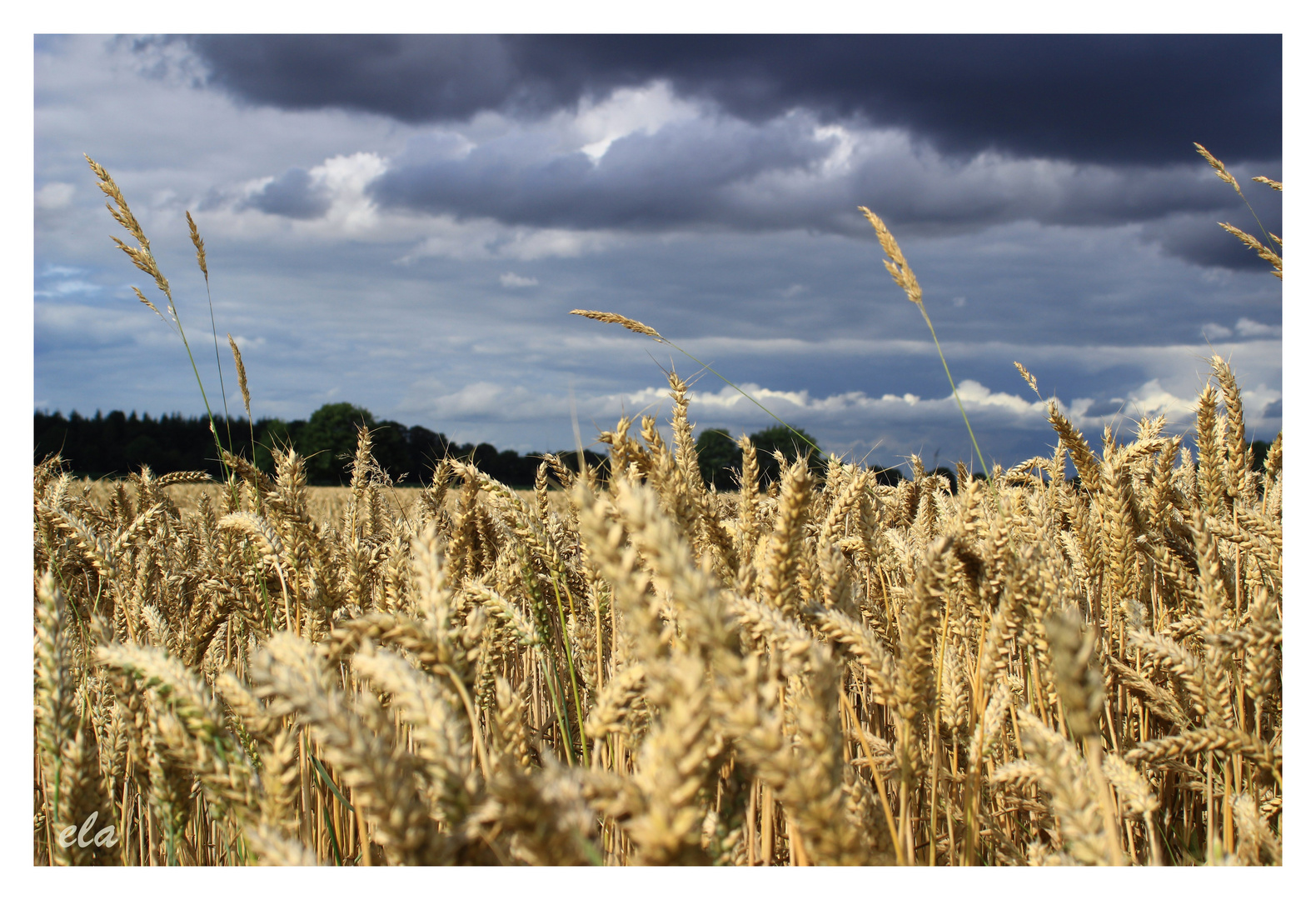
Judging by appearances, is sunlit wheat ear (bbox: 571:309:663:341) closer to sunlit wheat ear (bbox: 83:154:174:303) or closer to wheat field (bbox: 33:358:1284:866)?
wheat field (bbox: 33:358:1284:866)

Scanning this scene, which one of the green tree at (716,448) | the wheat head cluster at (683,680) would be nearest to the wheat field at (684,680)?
the wheat head cluster at (683,680)

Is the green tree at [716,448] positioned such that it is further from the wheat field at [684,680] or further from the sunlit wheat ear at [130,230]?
the sunlit wheat ear at [130,230]

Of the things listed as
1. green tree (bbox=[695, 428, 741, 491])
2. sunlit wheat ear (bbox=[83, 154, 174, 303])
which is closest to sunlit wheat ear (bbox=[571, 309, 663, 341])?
green tree (bbox=[695, 428, 741, 491])

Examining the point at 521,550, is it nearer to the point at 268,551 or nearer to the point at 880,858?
the point at 268,551

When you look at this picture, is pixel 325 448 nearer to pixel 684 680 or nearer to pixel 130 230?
pixel 130 230

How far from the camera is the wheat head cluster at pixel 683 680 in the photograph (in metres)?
0.70

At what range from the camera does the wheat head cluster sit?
0.70 metres

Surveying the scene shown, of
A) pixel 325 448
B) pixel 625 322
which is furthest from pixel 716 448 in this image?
pixel 325 448

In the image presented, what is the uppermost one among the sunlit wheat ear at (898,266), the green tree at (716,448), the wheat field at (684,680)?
the sunlit wheat ear at (898,266)

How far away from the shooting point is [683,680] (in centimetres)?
64

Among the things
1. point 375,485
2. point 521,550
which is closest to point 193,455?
point 375,485

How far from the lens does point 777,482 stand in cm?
306

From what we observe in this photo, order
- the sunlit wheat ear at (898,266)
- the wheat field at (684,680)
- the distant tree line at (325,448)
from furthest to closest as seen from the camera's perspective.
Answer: the distant tree line at (325,448)
the sunlit wheat ear at (898,266)
the wheat field at (684,680)
